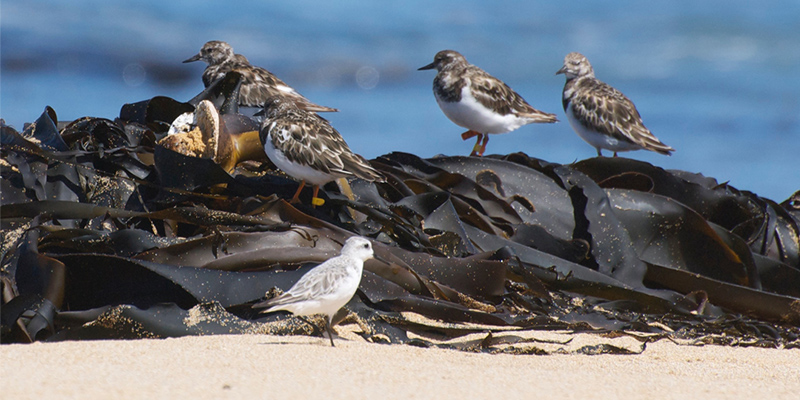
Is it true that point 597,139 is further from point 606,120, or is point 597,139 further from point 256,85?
point 256,85

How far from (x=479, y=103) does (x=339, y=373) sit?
539 centimetres

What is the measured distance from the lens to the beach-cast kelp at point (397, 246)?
257cm

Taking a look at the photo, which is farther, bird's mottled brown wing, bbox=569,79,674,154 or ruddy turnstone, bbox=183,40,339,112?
bird's mottled brown wing, bbox=569,79,674,154

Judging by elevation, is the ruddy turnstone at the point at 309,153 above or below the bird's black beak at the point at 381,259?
above

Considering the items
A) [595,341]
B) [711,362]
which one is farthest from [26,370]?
[711,362]

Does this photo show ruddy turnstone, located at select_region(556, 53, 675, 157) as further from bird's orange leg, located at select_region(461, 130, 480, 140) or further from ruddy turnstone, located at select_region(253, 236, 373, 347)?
ruddy turnstone, located at select_region(253, 236, 373, 347)

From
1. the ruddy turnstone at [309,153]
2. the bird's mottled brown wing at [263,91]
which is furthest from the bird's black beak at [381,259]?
the bird's mottled brown wing at [263,91]

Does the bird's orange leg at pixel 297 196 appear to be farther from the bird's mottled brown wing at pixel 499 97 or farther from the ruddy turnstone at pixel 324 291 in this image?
the bird's mottled brown wing at pixel 499 97

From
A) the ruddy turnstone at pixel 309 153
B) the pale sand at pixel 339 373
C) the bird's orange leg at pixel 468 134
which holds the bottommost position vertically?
the pale sand at pixel 339 373

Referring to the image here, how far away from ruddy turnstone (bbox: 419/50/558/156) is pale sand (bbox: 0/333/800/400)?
477 centimetres

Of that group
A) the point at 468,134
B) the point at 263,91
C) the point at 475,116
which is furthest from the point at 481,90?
the point at 263,91

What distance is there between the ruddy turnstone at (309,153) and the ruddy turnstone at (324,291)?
1298 millimetres

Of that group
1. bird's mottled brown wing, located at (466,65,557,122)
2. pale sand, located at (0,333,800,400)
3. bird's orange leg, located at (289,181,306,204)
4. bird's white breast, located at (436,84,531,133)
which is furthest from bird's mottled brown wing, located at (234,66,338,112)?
pale sand, located at (0,333,800,400)

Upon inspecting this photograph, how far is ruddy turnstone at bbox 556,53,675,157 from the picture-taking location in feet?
23.8
